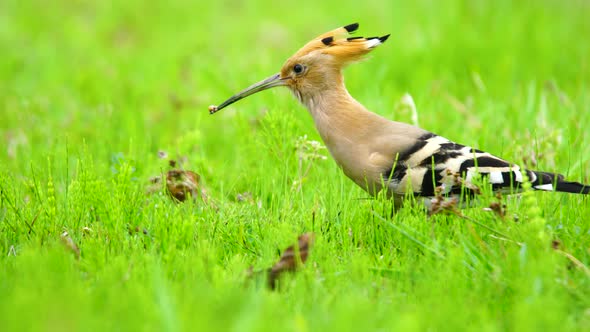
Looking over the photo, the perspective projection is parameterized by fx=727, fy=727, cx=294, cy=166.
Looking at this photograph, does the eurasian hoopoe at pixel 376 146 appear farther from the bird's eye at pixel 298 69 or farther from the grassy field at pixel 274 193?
the grassy field at pixel 274 193

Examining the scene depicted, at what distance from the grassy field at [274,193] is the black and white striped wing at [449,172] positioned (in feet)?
0.34

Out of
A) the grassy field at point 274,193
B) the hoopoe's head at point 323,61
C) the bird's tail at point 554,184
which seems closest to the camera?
→ the grassy field at point 274,193

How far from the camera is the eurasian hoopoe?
9.02ft

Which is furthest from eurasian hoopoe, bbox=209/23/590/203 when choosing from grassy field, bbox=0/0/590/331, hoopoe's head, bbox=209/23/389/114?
grassy field, bbox=0/0/590/331

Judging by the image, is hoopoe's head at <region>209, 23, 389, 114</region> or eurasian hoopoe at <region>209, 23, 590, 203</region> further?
hoopoe's head at <region>209, 23, 389, 114</region>

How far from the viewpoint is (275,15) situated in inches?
305

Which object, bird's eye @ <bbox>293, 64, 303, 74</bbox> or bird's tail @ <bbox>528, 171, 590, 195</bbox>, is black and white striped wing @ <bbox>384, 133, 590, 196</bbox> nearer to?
bird's tail @ <bbox>528, 171, 590, 195</bbox>

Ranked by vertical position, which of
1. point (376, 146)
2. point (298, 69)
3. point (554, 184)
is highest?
point (298, 69)

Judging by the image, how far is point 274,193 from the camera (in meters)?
3.04

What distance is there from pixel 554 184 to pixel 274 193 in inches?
43.6

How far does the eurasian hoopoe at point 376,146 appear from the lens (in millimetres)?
2750

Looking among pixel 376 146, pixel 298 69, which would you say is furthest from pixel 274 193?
pixel 298 69

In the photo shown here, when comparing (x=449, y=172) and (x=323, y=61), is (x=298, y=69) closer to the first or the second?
(x=323, y=61)

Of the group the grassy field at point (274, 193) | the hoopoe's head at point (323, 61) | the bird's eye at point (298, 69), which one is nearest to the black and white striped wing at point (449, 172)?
the grassy field at point (274, 193)
